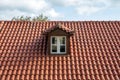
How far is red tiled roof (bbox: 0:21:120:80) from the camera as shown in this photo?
2081 cm

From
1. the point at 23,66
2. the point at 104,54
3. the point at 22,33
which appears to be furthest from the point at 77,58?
the point at 22,33

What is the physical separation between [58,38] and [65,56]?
131 centimetres

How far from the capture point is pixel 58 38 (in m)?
23.1

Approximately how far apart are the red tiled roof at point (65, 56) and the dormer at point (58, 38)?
0.46 meters

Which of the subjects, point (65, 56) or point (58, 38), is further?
point (58, 38)

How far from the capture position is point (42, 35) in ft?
81.1

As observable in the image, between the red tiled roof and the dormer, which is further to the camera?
the dormer

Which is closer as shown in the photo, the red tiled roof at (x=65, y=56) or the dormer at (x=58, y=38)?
the red tiled roof at (x=65, y=56)

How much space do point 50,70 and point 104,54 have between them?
3.73 m

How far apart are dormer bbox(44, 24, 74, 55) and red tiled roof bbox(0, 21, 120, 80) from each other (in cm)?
46

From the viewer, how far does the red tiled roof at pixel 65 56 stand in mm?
20812

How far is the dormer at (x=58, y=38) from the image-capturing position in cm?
2295

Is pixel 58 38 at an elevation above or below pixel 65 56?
above

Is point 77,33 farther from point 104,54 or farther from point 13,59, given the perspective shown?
point 13,59
